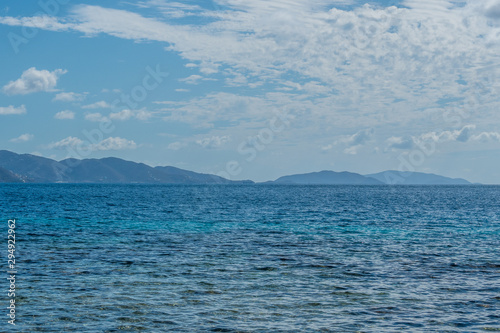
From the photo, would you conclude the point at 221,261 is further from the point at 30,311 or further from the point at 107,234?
the point at 107,234

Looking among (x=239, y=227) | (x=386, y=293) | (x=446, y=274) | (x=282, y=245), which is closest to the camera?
(x=386, y=293)

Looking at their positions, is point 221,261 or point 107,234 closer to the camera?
point 221,261

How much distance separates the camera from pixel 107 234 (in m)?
45.5

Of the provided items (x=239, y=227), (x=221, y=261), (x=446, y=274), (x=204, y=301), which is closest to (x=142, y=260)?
(x=221, y=261)

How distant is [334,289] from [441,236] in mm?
28062

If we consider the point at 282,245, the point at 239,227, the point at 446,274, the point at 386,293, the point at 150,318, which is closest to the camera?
the point at 150,318

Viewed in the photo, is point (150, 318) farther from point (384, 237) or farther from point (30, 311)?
point (384, 237)

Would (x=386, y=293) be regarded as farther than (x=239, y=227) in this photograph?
No

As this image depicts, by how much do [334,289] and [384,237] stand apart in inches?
941

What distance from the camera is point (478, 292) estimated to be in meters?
23.5

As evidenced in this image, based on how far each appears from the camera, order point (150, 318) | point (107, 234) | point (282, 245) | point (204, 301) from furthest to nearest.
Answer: point (107, 234)
point (282, 245)
point (204, 301)
point (150, 318)

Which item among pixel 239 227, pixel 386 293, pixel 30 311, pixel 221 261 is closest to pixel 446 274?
pixel 386 293

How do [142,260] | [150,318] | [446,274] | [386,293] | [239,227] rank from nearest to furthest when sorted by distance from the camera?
[150,318] < [386,293] < [446,274] < [142,260] < [239,227]

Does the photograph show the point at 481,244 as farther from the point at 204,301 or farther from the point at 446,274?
the point at 204,301
